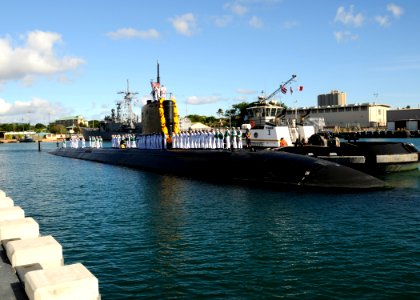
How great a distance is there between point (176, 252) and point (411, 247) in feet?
18.3

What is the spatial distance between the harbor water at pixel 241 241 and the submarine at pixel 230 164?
1.42 meters

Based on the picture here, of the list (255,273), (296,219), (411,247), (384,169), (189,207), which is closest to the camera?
Result: (255,273)

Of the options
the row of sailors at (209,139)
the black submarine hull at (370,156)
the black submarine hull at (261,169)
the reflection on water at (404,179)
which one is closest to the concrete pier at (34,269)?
the black submarine hull at (261,169)

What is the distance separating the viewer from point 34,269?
5668 mm

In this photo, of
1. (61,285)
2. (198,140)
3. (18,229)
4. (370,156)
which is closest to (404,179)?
(370,156)

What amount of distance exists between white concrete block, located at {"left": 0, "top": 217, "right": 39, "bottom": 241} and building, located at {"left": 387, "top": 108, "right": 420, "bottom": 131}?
10506 cm

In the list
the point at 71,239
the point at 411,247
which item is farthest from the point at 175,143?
the point at 411,247

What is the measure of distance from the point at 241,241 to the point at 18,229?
18.2ft

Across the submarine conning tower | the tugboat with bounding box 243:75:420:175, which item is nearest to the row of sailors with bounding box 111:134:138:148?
the submarine conning tower

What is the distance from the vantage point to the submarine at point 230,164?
1836cm

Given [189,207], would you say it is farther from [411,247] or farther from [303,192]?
[411,247]

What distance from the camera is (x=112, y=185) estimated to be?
22.4 m

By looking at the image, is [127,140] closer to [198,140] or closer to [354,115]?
[198,140]

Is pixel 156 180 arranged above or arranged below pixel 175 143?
below
